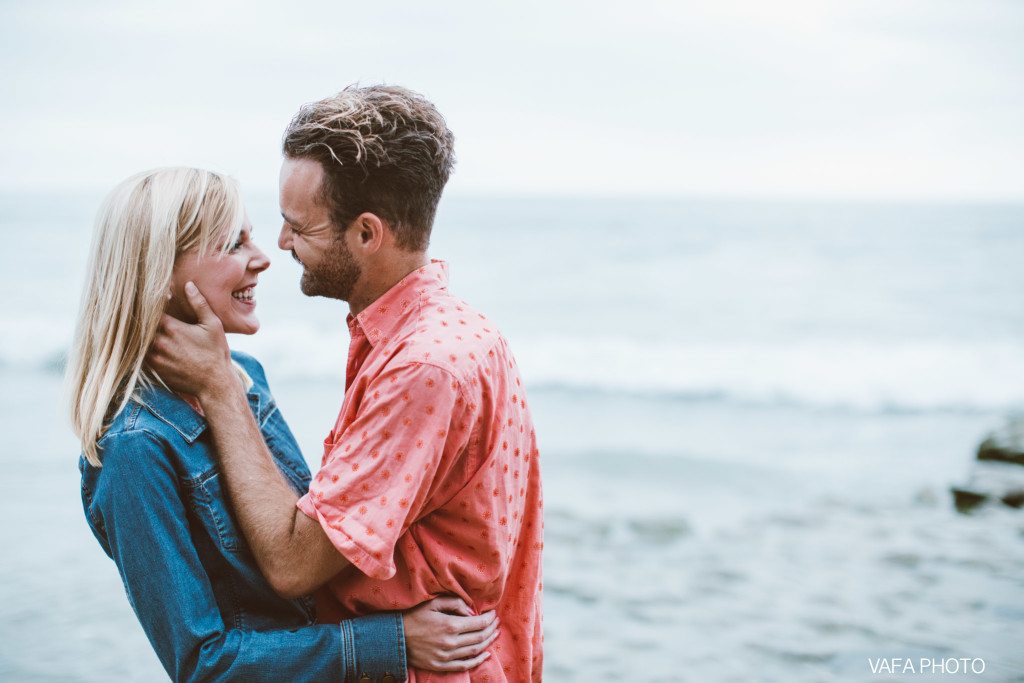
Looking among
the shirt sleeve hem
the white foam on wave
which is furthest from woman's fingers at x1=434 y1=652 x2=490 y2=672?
the white foam on wave

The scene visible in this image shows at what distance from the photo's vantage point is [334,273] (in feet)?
7.16

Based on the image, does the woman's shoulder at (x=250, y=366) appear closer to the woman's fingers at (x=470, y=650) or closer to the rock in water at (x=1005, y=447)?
the woman's fingers at (x=470, y=650)

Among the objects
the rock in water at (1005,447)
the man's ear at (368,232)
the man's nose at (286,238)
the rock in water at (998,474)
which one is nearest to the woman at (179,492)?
the man's nose at (286,238)

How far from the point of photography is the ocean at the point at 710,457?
16.5ft

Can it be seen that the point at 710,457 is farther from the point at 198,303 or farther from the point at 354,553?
the point at 354,553

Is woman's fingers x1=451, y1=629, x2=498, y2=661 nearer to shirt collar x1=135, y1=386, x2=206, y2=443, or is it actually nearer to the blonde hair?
shirt collar x1=135, y1=386, x2=206, y2=443

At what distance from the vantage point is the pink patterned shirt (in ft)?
5.94

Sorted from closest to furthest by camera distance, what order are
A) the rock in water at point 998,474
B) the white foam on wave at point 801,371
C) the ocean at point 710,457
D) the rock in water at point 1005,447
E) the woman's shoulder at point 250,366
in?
the woman's shoulder at point 250,366
the ocean at point 710,457
the rock in water at point 998,474
the rock in water at point 1005,447
the white foam on wave at point 801,371

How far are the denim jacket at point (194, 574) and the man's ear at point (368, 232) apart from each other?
0.63m

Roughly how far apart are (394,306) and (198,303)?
1.88 feet

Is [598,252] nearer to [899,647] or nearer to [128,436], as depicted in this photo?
[899,647]

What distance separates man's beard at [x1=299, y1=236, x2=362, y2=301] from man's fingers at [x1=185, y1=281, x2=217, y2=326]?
0.91ft

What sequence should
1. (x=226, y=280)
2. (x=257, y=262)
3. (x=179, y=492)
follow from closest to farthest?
1. (x=179, y=492)
2. (x=226, y=280)
3. (x=257, y=262)

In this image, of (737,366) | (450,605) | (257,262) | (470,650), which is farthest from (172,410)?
(737,366)
